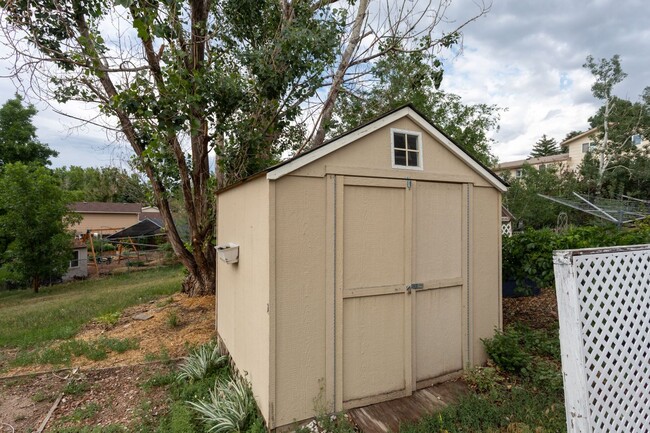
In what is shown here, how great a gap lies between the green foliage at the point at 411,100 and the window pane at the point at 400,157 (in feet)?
6.88

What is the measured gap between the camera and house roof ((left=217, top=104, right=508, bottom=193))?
2.83 meters

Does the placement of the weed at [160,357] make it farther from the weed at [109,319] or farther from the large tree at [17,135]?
the large tree at [17,135]

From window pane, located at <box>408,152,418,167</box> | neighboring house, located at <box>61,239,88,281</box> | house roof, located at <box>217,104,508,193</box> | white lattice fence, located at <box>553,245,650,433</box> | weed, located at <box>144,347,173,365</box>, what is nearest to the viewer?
white lattice fence, located at <box>553,245,650,433</box>

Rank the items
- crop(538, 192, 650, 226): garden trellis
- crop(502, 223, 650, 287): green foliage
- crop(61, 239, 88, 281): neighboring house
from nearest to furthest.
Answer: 1. crop(502, 223, 650, 287): green foliage
2. crop(538, 192, 650, 226): garden trellis
3. crop(61, 239, 88, 281): neighboring house

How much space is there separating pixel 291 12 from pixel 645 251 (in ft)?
22.0

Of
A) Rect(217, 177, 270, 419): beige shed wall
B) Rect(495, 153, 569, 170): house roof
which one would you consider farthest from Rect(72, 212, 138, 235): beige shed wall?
Rect(495, 153, 569, 170): house roof

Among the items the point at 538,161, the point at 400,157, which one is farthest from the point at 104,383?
the point at 538,161

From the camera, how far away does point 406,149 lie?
3541mm

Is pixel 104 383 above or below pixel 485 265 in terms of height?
below

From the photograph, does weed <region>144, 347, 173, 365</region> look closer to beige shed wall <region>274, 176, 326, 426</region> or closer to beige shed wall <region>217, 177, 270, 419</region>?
beige shed wall <region>217, 177, 270, 419</region>

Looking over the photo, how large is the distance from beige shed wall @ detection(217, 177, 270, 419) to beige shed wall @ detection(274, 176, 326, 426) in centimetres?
13

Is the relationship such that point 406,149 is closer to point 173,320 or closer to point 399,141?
point 399,141

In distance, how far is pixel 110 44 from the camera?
555 centimetres

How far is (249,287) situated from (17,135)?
1125 inches
